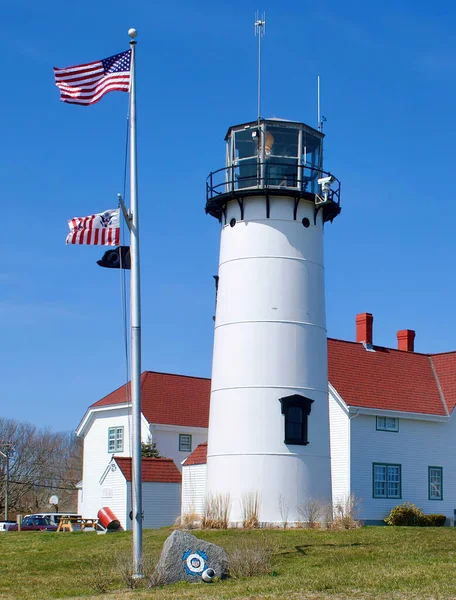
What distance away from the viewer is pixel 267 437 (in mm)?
26625

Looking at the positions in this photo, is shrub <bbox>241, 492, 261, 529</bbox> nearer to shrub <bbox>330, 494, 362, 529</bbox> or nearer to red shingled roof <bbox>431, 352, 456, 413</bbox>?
shrub <bbox>330, 494, 362, 529</bbox>

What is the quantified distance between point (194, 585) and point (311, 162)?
52.0 feet

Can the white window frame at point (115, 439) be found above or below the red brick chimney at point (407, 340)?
below

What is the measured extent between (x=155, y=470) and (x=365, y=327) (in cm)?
1070

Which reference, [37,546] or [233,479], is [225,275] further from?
[37,546]

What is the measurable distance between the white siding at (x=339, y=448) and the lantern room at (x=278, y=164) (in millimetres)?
8770

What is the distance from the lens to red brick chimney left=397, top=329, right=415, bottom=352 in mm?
41156

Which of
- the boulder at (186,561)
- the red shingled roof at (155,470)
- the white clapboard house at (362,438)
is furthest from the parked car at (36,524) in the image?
the boulder at (186,561)

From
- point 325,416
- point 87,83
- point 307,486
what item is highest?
point 87,83

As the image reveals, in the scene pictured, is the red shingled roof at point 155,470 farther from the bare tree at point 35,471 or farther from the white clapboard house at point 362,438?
the bare tree at point 35,471

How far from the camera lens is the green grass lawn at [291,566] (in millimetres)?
14727

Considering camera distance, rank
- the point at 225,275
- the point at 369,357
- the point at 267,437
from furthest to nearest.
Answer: the point at 369,357 < the point at 225,275 < the point at 267,437

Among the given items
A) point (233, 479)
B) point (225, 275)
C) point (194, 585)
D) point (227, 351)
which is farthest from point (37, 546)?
point (194, 585)

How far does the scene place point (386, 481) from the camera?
114 ft
